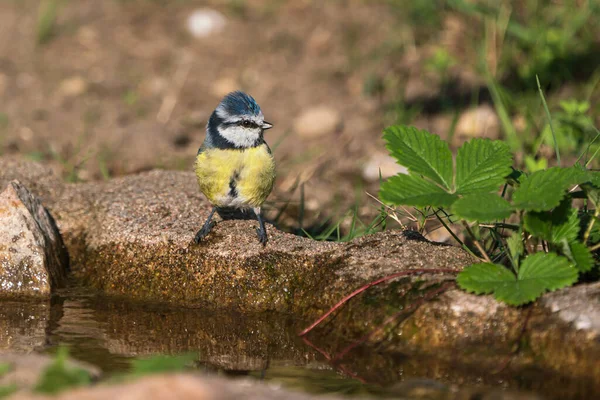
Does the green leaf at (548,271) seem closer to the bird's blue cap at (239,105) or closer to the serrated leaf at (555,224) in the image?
the serrated leaf at (555,224)

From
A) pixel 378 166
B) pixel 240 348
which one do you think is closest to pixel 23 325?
pixel 240 348

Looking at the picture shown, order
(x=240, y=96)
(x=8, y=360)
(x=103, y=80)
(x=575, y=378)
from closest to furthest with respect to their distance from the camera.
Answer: (x=8, y=360) → (x=575, y=378) → (x=240, y=96) → (x=103, y=80)

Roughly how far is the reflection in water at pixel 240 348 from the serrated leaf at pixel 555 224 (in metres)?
Result: 0.63

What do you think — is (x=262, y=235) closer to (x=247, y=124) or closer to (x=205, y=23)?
(x=247, y=124)

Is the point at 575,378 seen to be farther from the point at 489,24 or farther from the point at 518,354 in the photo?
the point at 489,24

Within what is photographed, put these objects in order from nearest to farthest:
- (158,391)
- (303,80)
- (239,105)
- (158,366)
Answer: (158,391) < (158,366) < (239,105) < (303,80)

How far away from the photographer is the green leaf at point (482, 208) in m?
3.07

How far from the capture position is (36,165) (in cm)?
517

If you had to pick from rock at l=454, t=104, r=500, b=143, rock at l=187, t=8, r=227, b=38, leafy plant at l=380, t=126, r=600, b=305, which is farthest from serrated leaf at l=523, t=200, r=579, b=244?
rock at l=187, t=8, r=227, b=38

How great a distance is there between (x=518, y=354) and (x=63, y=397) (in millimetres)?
1730

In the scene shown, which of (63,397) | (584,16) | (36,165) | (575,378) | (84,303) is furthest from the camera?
(584,16)

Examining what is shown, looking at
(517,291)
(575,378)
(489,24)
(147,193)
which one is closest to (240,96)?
(147,193)

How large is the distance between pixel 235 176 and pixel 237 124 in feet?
1.26

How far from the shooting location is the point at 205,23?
344 inches
